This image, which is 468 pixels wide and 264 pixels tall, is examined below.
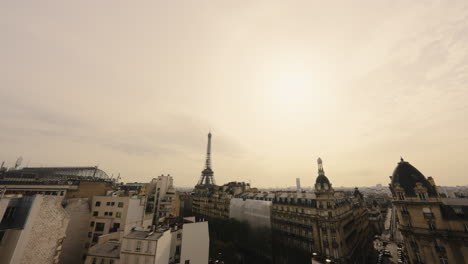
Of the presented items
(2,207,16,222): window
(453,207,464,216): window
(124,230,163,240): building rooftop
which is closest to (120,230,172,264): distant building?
(124,230,163,240): building rooftop

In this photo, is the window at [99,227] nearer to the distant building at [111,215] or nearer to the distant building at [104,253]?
the distant building at [111,215]

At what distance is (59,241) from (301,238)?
49193mm

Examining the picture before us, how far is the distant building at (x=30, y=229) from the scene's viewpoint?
71.9 feet

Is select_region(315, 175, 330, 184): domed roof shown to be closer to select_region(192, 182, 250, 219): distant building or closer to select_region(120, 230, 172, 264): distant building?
select_region(192, 182, 250, 219): distant building

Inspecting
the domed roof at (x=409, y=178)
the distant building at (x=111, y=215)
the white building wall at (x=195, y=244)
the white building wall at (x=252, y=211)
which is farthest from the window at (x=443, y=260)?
the distant building at (x=111, y=215)

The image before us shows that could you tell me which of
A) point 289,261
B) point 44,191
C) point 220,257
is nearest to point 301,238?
point 289,261

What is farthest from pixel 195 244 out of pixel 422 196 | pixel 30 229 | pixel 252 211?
pixel 422 196

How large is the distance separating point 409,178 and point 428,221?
7153 millimetres

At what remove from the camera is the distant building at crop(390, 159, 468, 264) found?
28.4m

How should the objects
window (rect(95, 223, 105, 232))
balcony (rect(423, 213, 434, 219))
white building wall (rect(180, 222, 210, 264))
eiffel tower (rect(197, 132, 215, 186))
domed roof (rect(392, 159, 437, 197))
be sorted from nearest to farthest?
balcony (rect(423, 213, 434, 219))
domed roof (rect(392, 159, 437, 197))
white building wall (rect(180, 222, 210, 264))
window (rect(95, 223, 105, 232))
eiffel tower (rect(197, 132, 215, 186))

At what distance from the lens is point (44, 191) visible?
163ft

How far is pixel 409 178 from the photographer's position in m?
34.2

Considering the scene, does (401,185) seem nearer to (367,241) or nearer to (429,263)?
(429,263)

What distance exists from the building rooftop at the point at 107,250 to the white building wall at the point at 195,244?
11358mm
